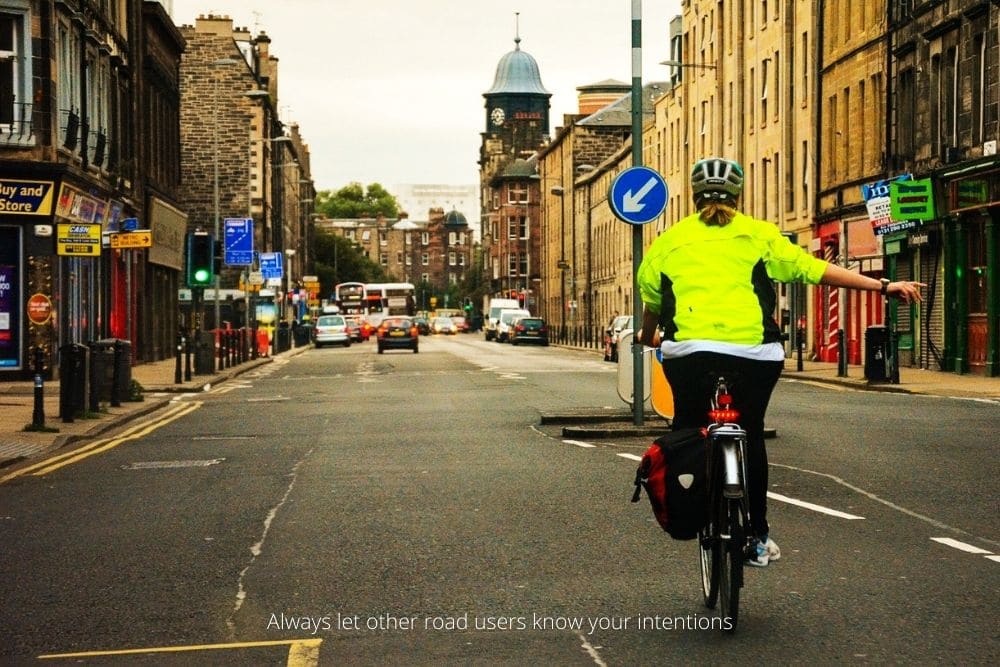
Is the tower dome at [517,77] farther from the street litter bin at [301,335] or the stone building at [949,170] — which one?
the stone building at [949,170]

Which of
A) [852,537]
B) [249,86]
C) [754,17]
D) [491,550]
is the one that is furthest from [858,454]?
[249,86]

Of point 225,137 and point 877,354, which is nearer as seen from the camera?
point 877,354

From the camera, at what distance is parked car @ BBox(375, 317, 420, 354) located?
6600 centimetres

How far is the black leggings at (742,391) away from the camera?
23.4ft

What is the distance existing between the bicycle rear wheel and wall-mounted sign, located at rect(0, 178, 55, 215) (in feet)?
90.8

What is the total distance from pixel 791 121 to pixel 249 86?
42915 mm

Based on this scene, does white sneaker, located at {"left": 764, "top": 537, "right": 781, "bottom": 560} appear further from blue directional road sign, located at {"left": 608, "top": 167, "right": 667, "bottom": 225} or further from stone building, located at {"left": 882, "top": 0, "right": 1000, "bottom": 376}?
stone building, located at {"left": 882, "top": 0, "right": 1000, "bottom": 376}

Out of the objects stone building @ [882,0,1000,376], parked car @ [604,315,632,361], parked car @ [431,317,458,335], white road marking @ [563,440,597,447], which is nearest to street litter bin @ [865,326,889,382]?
stone building @ [882,0,1000,376]

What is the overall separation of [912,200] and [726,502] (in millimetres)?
32576

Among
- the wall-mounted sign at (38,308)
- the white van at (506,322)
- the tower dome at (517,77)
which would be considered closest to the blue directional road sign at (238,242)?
the wall-mounted sign at (38,308)

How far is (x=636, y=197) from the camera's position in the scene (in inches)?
700

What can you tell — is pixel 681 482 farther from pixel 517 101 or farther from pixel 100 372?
pixel 517 101

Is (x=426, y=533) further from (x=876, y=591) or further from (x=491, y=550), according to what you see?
(x=876, y=591)

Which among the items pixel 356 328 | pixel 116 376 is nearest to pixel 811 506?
pixel 116 376
